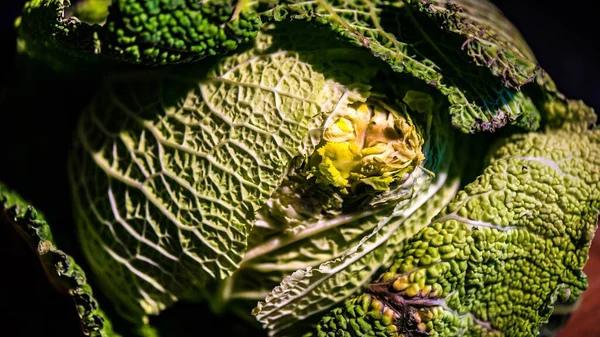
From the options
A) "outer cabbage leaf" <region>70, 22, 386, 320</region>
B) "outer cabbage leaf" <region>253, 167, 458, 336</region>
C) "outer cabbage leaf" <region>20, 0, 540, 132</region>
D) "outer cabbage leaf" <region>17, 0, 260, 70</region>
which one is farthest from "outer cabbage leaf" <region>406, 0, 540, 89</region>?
"outer cabbage leaf" <region>17, 0, 260, 70</region>

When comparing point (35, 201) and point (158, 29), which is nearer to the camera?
point (158, 29)

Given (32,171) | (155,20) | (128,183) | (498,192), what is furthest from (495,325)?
(32,171)

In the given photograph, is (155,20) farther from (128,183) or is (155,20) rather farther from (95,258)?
(95,258)

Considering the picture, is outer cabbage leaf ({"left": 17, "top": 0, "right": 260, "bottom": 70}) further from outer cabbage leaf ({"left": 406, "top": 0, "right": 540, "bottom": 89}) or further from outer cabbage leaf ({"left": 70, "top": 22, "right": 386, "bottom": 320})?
outer cabbage leaf ({"left": 406, "top": 0, "right": 540, "bottom": 89})

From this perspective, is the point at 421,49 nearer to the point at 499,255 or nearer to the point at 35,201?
the point at 499,255

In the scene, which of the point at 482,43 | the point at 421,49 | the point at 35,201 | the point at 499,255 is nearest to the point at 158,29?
the point at 421,49

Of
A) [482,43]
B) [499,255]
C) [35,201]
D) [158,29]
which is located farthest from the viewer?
[35,201]
